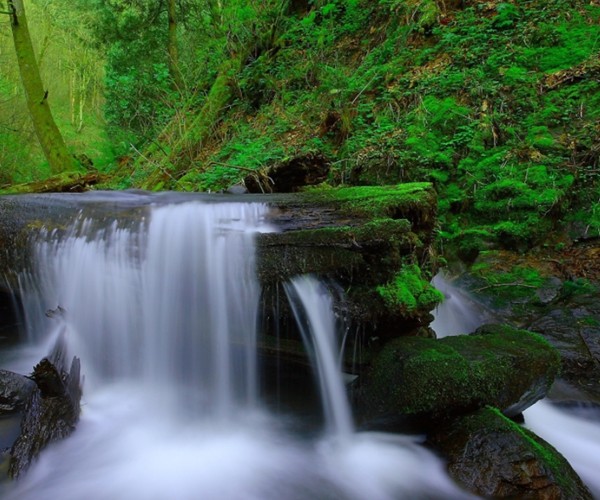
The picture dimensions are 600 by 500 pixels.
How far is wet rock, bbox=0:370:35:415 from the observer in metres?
3.29

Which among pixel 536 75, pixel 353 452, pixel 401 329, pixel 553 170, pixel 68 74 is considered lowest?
pixel 353 452

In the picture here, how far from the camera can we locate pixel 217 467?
3.04m

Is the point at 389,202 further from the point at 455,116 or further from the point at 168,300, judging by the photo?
the point at 455,116

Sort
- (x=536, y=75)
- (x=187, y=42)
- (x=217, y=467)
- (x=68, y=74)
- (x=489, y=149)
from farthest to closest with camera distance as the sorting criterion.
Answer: (x=68, y=74) → (x=187, y=42) → (x=536, y=75) → (x=489, y=149) → (x=217, y=467)

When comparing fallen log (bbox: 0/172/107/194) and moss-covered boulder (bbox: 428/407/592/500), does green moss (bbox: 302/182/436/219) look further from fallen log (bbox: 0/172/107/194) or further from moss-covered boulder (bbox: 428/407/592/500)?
fallen log (bbox: 0/172/107/194)

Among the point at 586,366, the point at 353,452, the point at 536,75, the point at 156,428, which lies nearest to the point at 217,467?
the point at 156,428

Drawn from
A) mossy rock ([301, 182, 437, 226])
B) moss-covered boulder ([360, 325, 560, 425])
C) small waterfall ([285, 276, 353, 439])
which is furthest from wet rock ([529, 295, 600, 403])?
small waterfall ([285, 276, 353, 439])

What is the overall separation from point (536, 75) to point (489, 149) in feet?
5.89

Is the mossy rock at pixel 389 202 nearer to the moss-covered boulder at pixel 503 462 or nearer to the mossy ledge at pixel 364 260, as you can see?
the mossy ledge at pixel 364 260

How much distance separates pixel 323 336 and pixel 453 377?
1.04m

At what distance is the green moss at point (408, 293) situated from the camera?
337cm

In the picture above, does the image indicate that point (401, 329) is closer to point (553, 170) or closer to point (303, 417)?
point (303, 417)

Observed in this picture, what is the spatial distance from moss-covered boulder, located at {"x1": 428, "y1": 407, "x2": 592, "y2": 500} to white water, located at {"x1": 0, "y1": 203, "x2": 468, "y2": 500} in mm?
152

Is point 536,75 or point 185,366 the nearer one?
point 185,366
